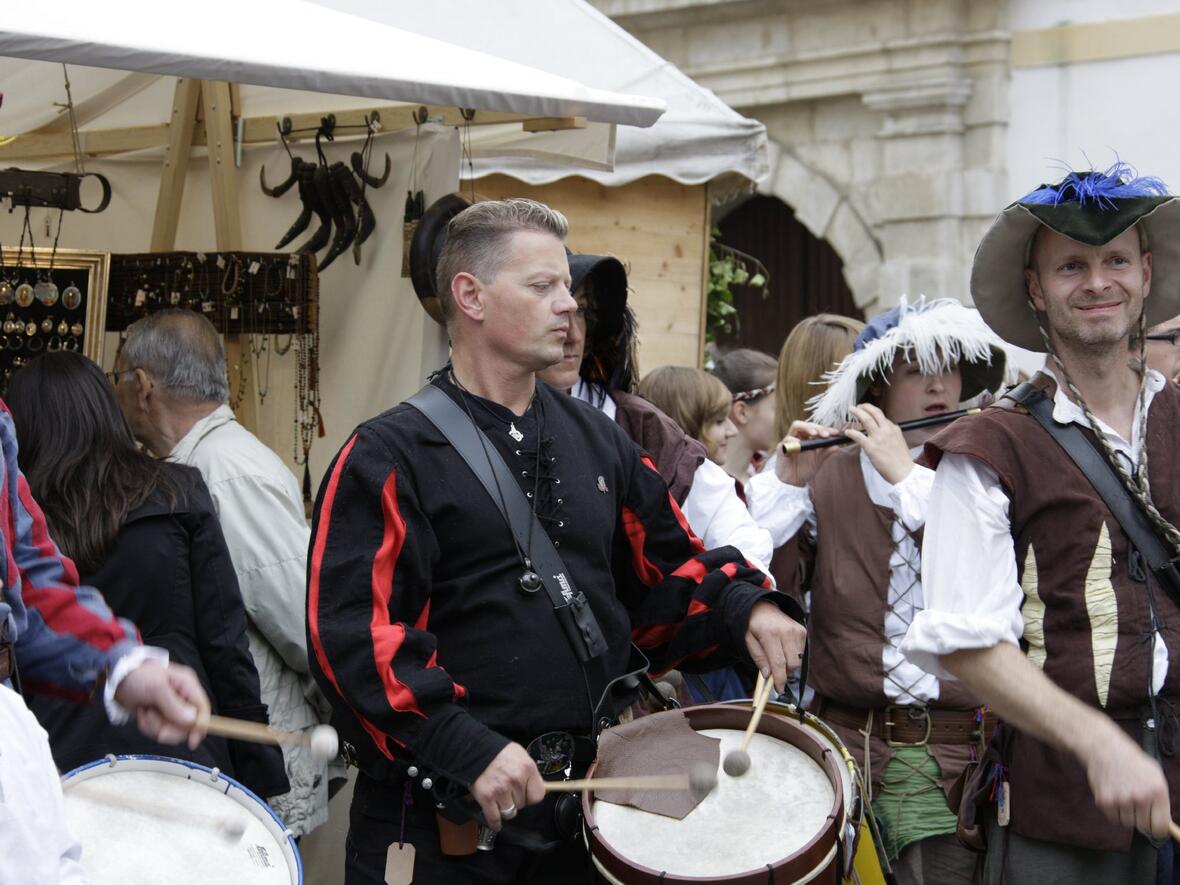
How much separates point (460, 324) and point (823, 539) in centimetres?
160

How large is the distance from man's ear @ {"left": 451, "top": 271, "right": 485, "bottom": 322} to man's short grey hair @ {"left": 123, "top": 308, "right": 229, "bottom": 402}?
1303mm

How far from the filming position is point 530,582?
3.13m

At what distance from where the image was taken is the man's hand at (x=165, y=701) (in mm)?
2473

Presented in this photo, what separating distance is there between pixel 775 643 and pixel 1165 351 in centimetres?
288

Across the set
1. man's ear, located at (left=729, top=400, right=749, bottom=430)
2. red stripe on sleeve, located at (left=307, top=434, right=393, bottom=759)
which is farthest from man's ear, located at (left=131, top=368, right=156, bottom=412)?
man's ear, located at (left=729, top=400, right=749, bottom=430)

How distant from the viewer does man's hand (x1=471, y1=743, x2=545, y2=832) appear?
278cm

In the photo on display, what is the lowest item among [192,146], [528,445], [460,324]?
[528,445]

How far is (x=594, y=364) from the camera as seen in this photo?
15.1 ft

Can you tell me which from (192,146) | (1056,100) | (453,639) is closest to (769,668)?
(453,639)

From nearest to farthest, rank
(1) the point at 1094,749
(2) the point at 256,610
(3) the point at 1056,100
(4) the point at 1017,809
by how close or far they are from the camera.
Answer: (1) the point at 1094,749, (4) the point at 1017,809, (2) the point at 256,610, (3) the point at 1056,100

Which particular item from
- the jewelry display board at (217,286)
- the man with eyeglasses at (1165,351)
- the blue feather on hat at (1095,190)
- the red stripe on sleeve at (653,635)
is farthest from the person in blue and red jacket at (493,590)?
the man with eyeglasses at (1165,351)

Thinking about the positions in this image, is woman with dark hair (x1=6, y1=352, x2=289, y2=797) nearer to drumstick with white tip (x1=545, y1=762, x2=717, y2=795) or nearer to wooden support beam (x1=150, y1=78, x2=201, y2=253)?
drumstick with white tip (x1=545, y1=762, x2=717, y2=795)

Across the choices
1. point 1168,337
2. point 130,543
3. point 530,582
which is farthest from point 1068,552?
point 1168,337

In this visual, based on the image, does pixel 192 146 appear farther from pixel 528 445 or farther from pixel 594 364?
pixel 528 445
